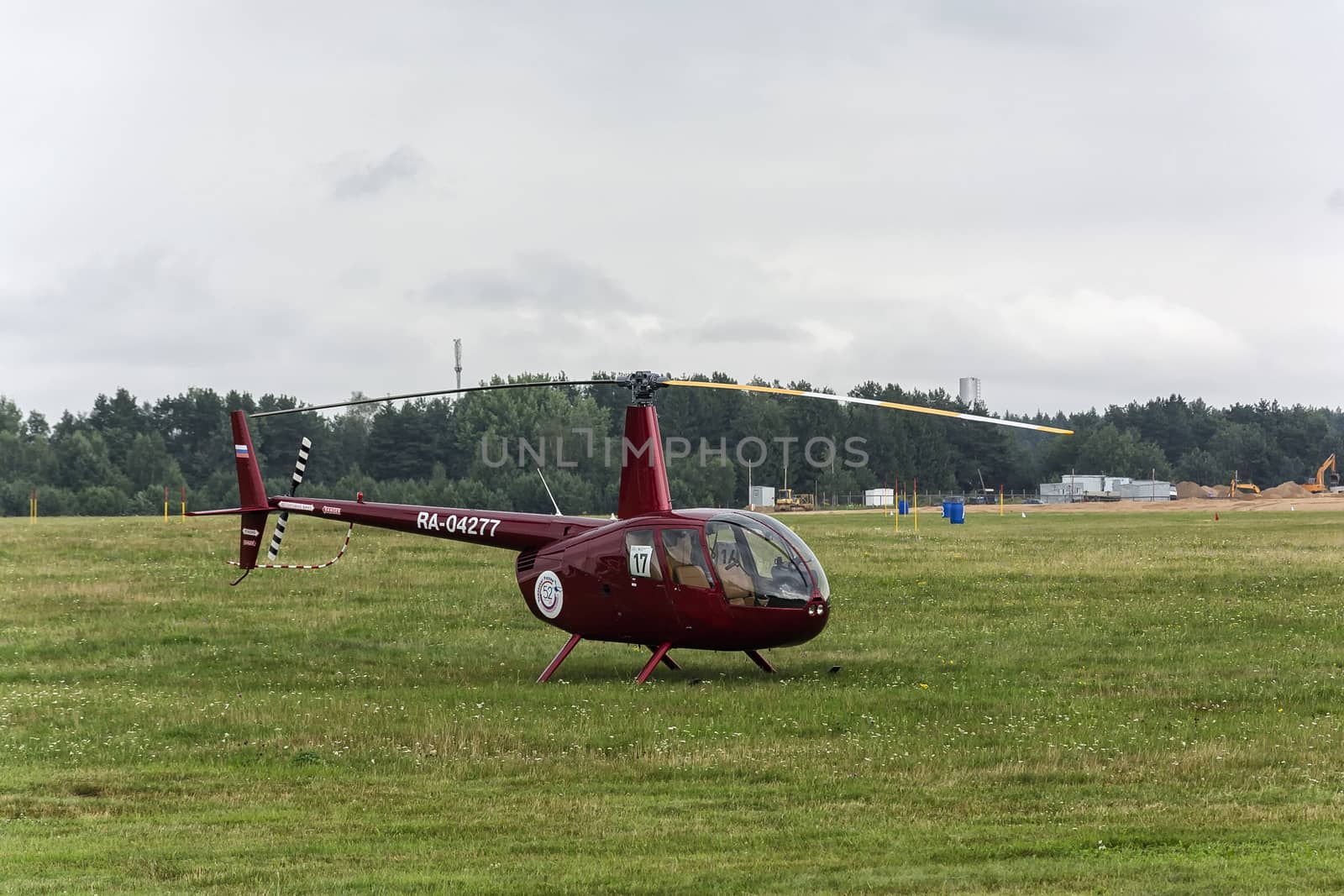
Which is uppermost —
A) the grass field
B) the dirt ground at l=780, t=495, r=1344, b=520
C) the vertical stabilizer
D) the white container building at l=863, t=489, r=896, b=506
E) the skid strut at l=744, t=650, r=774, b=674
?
the vertical stabilizer

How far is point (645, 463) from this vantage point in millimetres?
19609

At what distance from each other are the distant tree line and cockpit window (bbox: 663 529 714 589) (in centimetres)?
9257

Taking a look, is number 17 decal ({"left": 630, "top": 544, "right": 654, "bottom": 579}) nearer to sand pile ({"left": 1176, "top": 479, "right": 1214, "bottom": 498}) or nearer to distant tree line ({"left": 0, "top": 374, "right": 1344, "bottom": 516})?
distant tree line ({"left": 0, "top": 374, "right": 1344, "bottom": 516})

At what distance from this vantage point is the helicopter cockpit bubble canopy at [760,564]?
18297 mm

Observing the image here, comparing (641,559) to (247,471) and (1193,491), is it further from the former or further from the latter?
(1193,491)

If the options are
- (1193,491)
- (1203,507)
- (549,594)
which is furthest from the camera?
(1193,491)

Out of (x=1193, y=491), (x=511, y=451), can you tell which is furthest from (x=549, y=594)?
(x=1193, y=491)

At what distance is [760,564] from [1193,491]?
13486 cm

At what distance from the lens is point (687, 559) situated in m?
18.6

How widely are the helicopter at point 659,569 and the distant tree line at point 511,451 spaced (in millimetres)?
91000

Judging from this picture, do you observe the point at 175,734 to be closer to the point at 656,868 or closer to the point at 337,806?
the point at 337,806

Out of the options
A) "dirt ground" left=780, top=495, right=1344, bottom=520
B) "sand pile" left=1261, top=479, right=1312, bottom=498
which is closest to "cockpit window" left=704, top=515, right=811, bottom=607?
"dirt ground" left=780, top=495, right=1344, bottom=520

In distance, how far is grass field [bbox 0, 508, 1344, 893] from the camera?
10.1 m

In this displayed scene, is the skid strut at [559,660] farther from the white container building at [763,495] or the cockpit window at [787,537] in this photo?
the white container building at [763,495]
